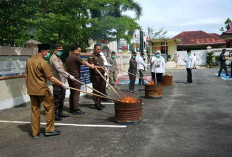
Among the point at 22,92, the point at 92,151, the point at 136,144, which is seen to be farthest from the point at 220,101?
the point at 22,92

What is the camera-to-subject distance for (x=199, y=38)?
134ft

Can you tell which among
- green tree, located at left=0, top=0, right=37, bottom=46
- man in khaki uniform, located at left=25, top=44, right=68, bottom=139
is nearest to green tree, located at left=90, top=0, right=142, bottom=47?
green tree, located at left=0, top=0, right=37, bottom=46

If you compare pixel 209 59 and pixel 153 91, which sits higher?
pixel 209 59

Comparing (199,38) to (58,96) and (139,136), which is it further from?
(139,136)

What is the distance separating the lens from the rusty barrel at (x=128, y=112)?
558cm

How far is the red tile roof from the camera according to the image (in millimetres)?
38594

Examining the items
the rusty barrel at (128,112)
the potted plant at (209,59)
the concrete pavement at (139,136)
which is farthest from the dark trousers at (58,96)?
the potted plant at (209,59)

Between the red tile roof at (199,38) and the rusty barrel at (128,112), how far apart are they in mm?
35428

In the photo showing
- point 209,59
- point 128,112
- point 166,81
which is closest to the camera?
point 128,112

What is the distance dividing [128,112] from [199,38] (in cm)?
3874

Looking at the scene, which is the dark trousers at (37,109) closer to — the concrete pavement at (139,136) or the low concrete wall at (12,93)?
the concrete pavement at (139,136)

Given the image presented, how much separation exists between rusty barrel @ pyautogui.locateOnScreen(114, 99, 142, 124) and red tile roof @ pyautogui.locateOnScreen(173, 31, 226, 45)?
116 feet

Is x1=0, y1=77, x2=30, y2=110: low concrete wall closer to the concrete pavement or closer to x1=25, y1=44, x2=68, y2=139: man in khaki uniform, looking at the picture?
the concrete pavement

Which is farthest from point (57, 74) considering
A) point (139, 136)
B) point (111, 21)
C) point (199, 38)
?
point (199, 38)
